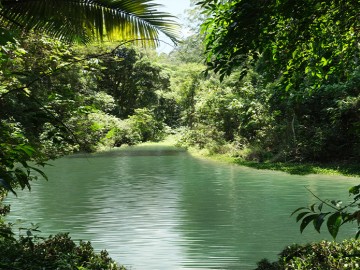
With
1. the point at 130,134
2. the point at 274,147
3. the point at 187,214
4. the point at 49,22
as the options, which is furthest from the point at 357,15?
the point at 130,134

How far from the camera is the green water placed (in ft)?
24.9

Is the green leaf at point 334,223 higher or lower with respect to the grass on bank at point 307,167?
higher

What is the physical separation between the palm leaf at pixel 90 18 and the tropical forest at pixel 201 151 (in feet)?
0.04

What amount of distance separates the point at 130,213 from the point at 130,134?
30.9 m

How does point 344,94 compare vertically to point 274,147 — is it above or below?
above

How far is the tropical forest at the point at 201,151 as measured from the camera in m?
4.02

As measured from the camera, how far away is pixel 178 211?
37.4 feet

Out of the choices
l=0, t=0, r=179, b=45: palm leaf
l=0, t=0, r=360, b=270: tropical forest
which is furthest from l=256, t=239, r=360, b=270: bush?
Answer: l=0, t=0, r=179, b=45: palm leaf

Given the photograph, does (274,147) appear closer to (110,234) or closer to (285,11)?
(110,234)

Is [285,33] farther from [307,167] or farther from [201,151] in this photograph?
[201,151]

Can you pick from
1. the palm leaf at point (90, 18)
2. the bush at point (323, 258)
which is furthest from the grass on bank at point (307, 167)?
the palm leaf at point (90, 18)

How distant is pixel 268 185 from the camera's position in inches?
616

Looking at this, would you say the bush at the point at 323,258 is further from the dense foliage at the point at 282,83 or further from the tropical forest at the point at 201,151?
the dense foliage at the point at 282,83

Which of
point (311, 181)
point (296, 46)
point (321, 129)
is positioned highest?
point (296, 46)
